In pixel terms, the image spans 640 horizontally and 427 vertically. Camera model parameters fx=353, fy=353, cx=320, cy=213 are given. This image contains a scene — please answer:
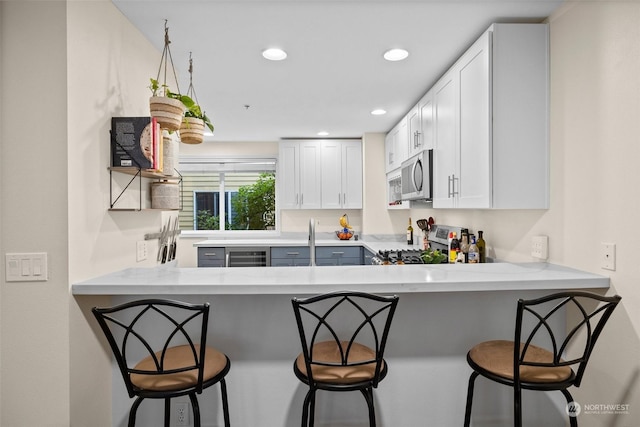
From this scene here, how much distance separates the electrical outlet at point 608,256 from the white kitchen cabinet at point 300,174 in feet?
11.4

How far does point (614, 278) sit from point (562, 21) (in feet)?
4.12

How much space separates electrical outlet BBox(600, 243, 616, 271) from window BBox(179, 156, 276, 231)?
165 inches

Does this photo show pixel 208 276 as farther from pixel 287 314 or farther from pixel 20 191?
pixel 20 191

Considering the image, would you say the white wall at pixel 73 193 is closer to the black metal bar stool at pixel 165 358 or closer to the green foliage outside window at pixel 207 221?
the black metal bar stool at pixel 165 358

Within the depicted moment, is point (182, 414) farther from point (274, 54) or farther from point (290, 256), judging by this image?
point (290, 256)

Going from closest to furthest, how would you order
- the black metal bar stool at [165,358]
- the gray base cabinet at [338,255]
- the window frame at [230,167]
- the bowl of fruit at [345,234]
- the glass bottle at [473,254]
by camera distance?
1. the black metal bar stool at [165,358]
2. the glass bottle at [473,254]
3. the gray base cabinet at [338,255]
4. the bowl of fruit at [345,234]
5. the window frame at [230,167]

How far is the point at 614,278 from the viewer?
4.85 feet

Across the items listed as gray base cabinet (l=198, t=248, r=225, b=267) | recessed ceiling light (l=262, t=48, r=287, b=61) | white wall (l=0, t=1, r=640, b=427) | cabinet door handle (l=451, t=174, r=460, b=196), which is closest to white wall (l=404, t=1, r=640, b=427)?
white wall (l=0, t=1, r=640, b=427)

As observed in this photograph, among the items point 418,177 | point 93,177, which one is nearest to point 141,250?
point 93,177

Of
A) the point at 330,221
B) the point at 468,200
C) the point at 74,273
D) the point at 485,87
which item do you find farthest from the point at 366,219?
the point at 74,273

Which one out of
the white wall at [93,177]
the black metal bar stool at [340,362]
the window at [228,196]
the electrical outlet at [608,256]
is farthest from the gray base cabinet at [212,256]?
the electrical outlet at [608,256]

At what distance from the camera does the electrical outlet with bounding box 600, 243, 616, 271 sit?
1469 mm

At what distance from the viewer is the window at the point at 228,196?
205 inches

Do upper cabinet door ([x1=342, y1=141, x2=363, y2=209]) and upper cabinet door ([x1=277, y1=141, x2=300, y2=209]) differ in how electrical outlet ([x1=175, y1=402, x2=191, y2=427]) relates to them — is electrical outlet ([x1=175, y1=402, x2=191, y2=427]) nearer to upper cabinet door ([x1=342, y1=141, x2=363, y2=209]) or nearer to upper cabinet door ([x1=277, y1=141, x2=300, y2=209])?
upper cabinet door ([x1=277, y1=141, x2=300, y2=209])
